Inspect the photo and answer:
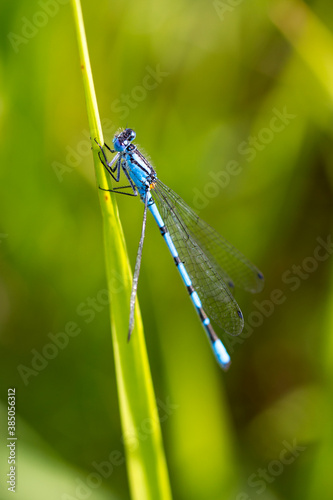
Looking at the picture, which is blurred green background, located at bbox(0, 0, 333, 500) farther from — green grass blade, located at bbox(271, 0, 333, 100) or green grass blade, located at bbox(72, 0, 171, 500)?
green grass blade, located at bbox(72, 0, 171, 500)

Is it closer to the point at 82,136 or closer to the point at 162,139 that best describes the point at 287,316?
the point at 162,139

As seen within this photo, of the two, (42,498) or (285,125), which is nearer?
(42,498)

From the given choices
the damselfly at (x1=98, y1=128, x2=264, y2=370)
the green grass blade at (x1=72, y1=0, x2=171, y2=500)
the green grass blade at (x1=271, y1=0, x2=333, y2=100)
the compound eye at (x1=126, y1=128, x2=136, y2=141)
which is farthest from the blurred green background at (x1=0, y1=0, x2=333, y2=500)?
the green grass blade at (x1=72, y1=0, x2=171, y2=500)

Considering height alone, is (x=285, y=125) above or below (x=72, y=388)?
above

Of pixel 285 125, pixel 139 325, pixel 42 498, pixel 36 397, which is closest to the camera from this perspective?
pixel 139 325

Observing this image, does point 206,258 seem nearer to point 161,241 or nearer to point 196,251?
point 196,251

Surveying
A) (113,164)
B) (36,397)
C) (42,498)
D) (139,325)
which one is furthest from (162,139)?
(42,498)

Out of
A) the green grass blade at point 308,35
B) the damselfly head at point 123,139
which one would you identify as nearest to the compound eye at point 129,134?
the damselfly head at point 123,139
